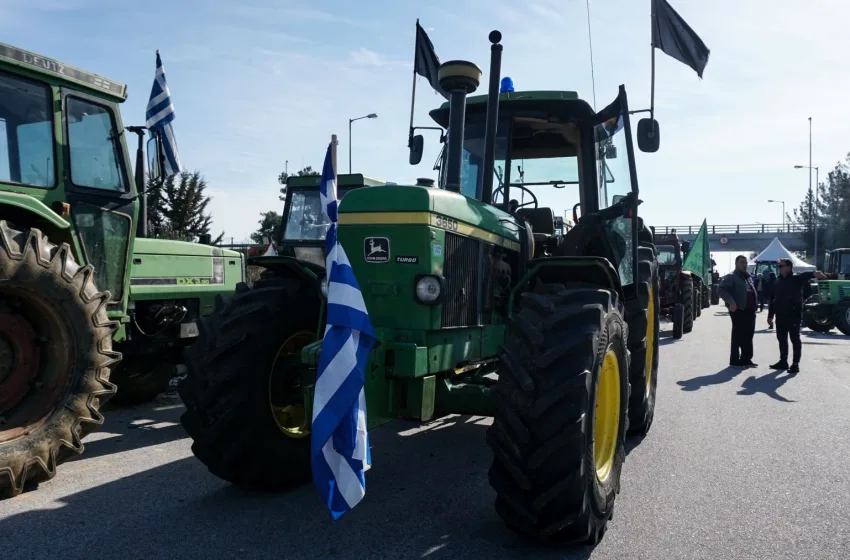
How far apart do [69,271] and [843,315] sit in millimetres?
19228

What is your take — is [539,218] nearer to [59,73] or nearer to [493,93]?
[493,93]

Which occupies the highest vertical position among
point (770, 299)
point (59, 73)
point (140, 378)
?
point (59, 73)

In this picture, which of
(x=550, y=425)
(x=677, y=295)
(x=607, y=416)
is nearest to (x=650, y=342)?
(x=607, y=416)

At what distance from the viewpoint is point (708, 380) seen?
956 centimetres

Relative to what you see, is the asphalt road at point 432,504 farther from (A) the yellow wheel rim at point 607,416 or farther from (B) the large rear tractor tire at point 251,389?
A: (A) the yellow wheel rim at point 607,416

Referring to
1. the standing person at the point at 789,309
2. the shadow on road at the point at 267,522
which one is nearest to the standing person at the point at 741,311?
the standing person at the point at 789,309

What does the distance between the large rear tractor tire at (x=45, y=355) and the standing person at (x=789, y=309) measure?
9.65m

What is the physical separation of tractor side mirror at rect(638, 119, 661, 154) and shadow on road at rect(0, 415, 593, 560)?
108 inches

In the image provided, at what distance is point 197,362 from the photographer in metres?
A: 4.09

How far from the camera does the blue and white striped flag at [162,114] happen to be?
839 centimetres

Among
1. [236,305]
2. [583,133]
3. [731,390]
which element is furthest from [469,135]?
[731,390]

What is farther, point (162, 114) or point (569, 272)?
point (162, 114)

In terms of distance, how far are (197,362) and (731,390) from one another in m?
7.06

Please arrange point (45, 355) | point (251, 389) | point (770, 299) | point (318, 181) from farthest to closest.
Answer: point (770, 299) → point (318, 181) → point (45, 355) → point (251, 389)
